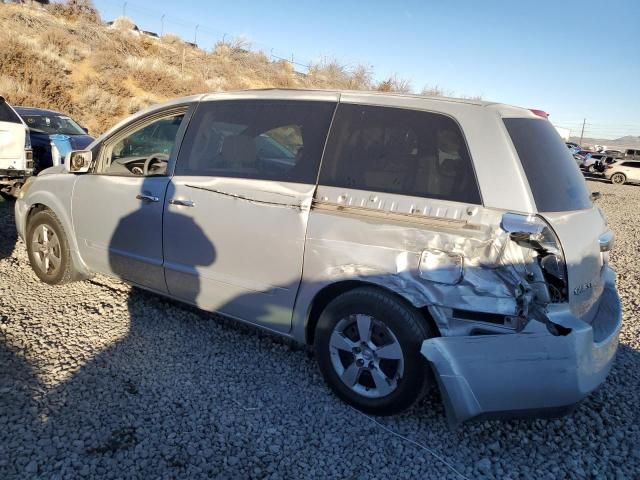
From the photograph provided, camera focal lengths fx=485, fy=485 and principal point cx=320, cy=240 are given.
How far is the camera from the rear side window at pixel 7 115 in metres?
7.47

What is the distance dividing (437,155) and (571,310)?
3.66 feet

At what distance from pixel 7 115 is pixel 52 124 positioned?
3.34 metres

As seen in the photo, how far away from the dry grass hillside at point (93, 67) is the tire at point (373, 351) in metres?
19.7

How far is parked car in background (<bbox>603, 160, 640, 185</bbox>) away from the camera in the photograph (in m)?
24.7

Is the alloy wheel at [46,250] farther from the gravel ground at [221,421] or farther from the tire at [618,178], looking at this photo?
the tire at [618,178]

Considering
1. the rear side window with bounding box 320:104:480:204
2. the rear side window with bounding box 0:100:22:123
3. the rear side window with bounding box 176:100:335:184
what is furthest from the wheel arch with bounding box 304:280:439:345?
the rear side window with bounding box 0:100:22:123

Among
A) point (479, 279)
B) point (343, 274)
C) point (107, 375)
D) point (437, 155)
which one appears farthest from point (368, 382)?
point (107, 375)

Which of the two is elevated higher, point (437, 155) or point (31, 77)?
point (31, 77)

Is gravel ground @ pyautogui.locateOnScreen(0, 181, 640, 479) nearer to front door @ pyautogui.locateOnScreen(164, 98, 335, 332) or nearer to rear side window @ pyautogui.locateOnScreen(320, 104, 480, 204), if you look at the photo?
front door @ pyautogui.locateOnScreen(164, 98, 335, 332)

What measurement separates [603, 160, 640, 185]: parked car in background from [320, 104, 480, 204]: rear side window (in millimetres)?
26741

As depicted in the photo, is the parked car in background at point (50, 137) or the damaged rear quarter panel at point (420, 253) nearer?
the damaged rear quarter panel at point (420, 253)

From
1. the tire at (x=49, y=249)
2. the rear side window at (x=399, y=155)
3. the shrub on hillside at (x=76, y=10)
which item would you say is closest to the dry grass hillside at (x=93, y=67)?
the shrub on hillside at (x=76, y=10)

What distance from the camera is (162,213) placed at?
371cm

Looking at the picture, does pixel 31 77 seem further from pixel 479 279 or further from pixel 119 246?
pixel 479 279
